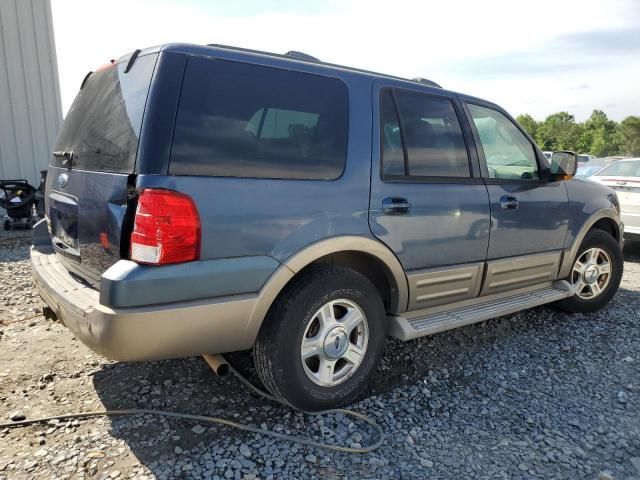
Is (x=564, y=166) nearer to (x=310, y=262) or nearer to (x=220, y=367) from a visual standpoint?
(x=310, y=262)

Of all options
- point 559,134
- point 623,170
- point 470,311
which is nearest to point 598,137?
point 559,134

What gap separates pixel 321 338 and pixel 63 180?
177 cm

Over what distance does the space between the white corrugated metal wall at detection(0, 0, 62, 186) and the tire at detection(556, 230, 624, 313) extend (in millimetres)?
9563

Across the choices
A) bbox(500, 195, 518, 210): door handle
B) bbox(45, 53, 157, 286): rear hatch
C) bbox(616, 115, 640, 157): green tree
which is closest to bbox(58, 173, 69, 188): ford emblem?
bbox(45, 53, 157, 286): rear hatch

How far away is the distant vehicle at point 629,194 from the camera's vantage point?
7129 mm

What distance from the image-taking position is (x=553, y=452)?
256 cm

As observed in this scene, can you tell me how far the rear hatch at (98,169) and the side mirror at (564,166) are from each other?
10.4 ft

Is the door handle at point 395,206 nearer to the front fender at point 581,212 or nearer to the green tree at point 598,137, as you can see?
the front fender at point 581,212

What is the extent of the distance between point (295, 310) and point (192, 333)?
0.55 metres

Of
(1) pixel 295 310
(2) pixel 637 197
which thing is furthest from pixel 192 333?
(2) pixel 637 197

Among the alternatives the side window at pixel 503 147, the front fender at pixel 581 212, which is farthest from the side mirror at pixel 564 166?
the front fender at pixel 581 212

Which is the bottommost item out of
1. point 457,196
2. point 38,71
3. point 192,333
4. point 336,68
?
point 192,333

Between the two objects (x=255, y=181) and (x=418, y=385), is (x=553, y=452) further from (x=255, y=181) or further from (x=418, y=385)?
(x=255, y=181)

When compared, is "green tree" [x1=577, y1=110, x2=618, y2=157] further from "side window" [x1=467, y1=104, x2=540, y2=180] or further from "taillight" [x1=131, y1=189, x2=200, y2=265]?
"taillight" [x1=131, y1=189, x2=200, y2=265]
